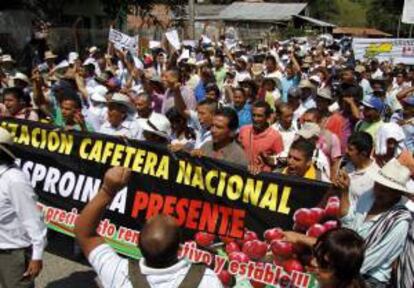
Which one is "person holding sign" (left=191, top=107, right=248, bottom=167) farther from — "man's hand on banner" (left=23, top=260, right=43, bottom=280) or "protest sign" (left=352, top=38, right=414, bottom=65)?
"protest sign" (left=352, top=38, right=414, bottom=65)

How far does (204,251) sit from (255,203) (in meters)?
0.60

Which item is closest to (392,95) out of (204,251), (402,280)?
(204,251)

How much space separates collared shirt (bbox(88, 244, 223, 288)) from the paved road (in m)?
3.23

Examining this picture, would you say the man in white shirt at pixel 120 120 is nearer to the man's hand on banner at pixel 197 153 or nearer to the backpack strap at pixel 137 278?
the man's hand on banner at pixel 197 153

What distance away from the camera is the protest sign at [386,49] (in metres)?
19.9

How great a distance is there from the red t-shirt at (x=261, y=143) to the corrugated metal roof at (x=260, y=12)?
51450mm

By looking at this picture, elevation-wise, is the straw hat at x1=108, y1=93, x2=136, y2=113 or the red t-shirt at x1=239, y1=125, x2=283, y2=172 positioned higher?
the straw hat at x1=108, y1=93, x2=136, y2=113

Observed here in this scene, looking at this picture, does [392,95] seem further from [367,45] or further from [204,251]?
[367,45]

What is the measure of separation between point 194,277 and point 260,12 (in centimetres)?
5892

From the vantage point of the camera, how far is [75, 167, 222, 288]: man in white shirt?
2619 mm

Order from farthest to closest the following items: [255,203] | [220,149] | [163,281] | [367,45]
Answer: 1. [367,45]
2. [220,149]
3. [255,203]
4. [163,281]

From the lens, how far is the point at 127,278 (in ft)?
8.89

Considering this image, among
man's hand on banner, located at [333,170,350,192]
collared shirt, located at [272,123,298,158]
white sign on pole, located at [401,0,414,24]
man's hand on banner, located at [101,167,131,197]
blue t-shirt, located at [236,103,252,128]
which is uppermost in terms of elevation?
white sign on pole, located at [401,0,414,24]

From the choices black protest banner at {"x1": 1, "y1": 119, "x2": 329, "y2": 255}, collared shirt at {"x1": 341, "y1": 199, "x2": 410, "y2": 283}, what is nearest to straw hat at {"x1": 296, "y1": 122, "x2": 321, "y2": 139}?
black protest banner at {"x1": 1, "y1": 119, "x2": 329, "y2": 255}
